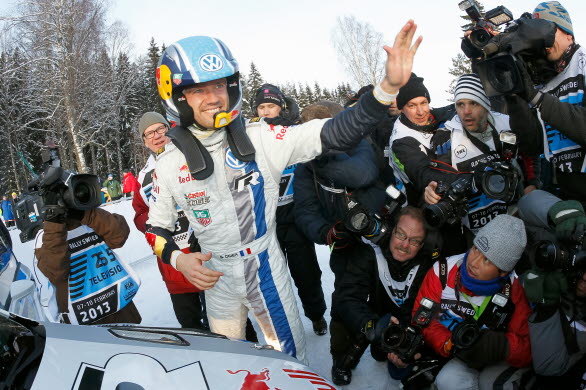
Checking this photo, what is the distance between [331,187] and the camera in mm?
3084

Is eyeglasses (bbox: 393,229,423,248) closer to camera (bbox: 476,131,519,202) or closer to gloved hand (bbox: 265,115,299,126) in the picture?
camera (bbox: 476,131,519,202)

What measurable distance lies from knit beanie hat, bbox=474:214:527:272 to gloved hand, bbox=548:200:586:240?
184mm

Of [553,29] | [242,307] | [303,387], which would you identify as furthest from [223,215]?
[553,29]

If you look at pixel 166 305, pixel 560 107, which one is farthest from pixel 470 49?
pixel 166 305

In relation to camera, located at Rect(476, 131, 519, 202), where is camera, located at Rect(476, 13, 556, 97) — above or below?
above

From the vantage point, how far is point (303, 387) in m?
1.68

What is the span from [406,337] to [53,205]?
231 cm

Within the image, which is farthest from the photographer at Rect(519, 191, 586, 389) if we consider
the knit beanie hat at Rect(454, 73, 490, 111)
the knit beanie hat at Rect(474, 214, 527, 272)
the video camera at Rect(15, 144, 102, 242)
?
the video camera at Rect(15, 144, 102, 242)

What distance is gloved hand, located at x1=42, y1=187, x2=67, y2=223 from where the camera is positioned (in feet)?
8.69

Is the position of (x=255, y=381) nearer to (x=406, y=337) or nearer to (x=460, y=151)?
(x=406, y=337)

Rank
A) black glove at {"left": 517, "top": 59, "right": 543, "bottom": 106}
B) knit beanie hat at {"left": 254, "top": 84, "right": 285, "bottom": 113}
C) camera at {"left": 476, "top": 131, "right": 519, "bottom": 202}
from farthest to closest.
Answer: knit beanie hat at {"left": 254, "top": 84, "right": 285, "bottom": 113} < camera at {"left": 476, "top": 131, "right": 519, "bottom": 202} < black glove at {"left": 517, "top": 59, "right": 543, "bottom": 106}

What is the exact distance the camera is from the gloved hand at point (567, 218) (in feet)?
7.18

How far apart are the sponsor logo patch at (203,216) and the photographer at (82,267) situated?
95 centimetres

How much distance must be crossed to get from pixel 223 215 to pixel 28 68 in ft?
70.3
